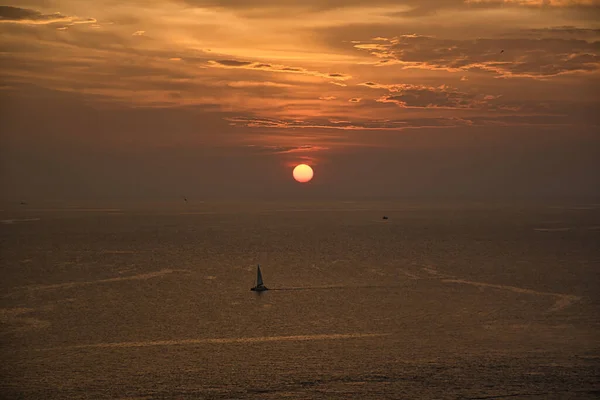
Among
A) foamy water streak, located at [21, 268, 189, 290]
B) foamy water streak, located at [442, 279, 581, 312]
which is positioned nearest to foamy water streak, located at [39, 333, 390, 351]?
foamy water streak, located at [442, 279, 581, 312]

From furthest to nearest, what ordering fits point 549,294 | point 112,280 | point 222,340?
point 112,280 < point 549,294 < point 222,340

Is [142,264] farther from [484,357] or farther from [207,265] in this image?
[484,357]

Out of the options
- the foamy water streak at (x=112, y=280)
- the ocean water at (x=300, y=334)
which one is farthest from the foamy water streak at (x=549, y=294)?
the foamy water streak at (x=112, y=280)

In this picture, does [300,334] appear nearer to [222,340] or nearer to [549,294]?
[222,340]

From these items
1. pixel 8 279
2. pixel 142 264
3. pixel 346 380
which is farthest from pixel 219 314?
pixel 142 264

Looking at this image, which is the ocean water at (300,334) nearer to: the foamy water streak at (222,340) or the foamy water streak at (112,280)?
the foamy water streak at (222,340)

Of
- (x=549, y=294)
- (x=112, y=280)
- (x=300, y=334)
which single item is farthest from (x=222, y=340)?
(x=549, y=294)

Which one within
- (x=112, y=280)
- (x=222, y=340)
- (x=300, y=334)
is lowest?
(x=112, y=280)

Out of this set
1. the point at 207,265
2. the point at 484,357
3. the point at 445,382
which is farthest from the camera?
the point at 207,265

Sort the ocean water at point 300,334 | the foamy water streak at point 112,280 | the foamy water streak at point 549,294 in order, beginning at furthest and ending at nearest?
the foamy water streak at point 112,280
the foamy water streak at point 549,294
the ocean water at point 300,334

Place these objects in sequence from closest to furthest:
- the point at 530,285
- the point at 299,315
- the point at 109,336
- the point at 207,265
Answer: the point at 109,336 → the point at 299,315 → the point at 530,285 → the point at 207,265

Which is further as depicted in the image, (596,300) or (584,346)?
(596,300)
